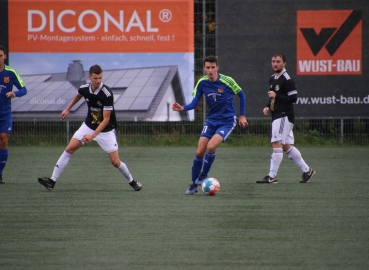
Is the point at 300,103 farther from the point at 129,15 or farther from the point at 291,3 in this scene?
the point at 129,15

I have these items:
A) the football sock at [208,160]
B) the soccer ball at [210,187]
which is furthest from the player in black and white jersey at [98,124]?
the soccer ball at [210,187]

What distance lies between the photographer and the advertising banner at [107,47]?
58.7 feet

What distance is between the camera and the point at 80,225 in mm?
6562

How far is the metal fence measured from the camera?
711 inches

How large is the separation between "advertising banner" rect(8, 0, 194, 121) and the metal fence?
1.28 ft

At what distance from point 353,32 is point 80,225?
1297cm

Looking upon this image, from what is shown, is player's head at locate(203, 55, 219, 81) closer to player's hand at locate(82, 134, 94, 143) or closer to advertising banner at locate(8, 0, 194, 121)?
player's hand at locate(82, 134, 94, 143)

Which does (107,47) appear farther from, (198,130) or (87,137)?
(87,137)

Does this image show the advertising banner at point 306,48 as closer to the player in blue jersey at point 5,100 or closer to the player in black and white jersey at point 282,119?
the player in black and white jersey at point 282,119

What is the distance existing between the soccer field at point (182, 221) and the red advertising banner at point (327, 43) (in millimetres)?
5982

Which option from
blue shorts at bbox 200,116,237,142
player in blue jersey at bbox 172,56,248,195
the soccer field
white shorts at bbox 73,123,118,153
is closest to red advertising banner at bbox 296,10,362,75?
the soccer field

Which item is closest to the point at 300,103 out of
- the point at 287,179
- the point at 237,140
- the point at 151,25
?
the point at 237,140

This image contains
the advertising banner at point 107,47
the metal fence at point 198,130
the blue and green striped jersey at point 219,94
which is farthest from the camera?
the metal fence at point 198,130

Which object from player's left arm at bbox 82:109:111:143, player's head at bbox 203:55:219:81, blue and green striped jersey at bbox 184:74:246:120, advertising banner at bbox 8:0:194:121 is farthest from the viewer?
advertising banner at bbox 8:0:194:121
